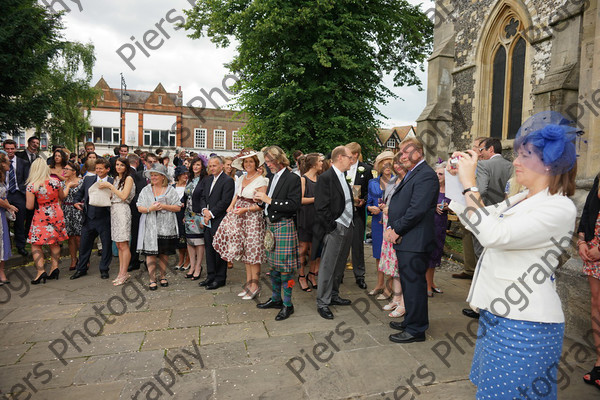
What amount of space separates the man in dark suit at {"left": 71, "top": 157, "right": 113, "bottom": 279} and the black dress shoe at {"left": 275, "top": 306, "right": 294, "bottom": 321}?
3.54 metres

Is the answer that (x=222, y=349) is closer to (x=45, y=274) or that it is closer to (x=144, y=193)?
(x=144, y=193)

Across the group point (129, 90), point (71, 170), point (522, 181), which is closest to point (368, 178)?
point (522, 181)

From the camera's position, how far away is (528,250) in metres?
1.92

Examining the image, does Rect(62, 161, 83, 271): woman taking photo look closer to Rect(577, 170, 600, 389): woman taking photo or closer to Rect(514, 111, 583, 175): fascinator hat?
Rect(514, 111, 583, 175): fascinator hat

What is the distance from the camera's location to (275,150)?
15.5 ft

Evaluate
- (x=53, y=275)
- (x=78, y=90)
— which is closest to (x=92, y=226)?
(x=53, y=275)

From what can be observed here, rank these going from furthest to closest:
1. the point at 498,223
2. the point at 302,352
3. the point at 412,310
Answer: the point at 412,310
the point at 302,352
the point at 498,223

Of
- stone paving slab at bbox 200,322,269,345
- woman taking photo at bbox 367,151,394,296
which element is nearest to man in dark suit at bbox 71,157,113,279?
stone paving slab at bbox 200,322,269,345

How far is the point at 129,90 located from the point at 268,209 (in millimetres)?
53537

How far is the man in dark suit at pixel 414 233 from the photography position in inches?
148

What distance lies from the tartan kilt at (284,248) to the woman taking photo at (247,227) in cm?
48

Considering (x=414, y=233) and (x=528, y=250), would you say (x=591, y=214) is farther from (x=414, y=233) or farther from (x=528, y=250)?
(x=528, y=250)

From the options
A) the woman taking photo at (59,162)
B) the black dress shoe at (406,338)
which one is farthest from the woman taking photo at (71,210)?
the black dress shoe at (406,338)

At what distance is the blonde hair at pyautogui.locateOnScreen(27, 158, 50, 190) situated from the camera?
6066 mm
